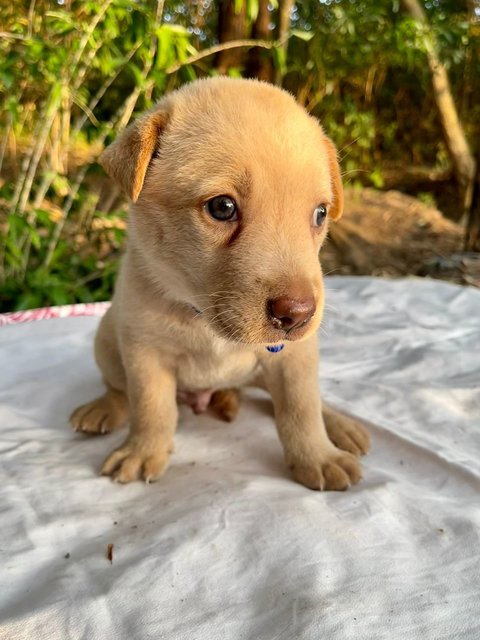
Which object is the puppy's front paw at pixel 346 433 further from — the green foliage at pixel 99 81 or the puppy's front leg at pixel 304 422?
the green foliage at pixel 99 81

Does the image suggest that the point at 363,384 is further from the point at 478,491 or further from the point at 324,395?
the point at 478,491

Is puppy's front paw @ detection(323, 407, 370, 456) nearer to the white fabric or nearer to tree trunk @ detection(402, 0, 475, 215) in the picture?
the white fabric

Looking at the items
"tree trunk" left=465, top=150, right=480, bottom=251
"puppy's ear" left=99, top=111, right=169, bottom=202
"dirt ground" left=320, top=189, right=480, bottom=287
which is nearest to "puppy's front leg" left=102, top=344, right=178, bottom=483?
"puppy's ear" left=99, top=111, right=169, bottom=202

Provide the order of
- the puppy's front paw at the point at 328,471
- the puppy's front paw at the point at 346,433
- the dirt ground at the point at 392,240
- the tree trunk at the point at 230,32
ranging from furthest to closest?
1. the dirt ground at the point at 392,240
2. the tree trunk at the point at 230,32
3. the puppy's front paw at the point at 346,433
4. the puppy's front paw at the point at 328,471

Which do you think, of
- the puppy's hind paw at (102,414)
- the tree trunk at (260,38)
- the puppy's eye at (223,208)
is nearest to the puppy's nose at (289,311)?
the puppy's eye at (223,208)

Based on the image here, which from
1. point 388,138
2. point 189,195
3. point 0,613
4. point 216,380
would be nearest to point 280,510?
point 216,380

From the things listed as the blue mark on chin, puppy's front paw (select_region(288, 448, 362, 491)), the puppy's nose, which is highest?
the puppy's nose
